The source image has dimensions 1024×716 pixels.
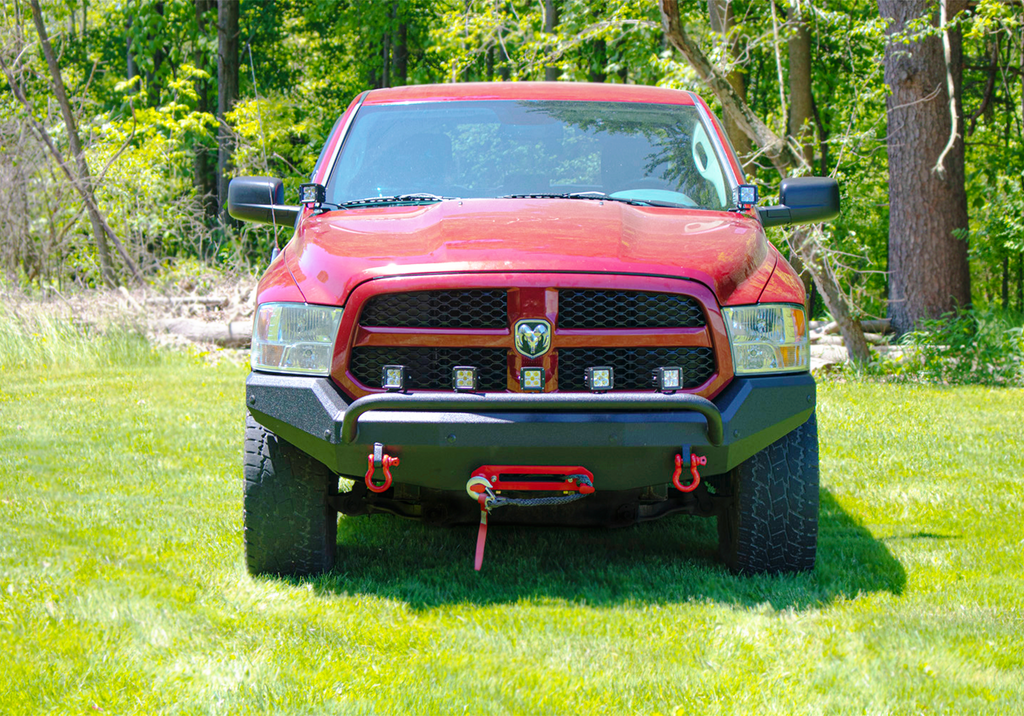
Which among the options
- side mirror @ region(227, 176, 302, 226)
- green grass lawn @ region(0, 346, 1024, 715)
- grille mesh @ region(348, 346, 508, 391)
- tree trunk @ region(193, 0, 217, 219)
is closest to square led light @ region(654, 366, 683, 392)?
grille mesh @ region(348, 346, 508, 391)

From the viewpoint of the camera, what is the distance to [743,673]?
3072 millimetres

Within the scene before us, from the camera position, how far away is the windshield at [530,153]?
454cm

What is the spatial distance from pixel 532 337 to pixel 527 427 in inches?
11.7

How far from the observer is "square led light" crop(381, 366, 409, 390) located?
344 cm

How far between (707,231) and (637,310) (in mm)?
624

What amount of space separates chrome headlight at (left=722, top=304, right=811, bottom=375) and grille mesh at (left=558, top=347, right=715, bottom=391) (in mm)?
109

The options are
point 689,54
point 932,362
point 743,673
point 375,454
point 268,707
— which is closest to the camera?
point 268,707

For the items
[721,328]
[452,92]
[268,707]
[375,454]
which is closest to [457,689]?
[268,707]

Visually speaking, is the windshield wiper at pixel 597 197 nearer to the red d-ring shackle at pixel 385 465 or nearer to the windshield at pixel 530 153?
the windshield at pixel 530 153

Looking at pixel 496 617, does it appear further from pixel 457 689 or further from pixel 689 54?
pixel 689 54

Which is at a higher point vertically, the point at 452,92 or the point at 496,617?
the point at 452,92

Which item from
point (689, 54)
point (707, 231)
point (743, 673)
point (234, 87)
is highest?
point (234, 87)

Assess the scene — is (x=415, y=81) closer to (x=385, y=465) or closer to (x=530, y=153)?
(x=530, y=153)

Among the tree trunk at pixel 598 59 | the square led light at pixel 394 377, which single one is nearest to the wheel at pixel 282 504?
the square led light at pixel 394 377
